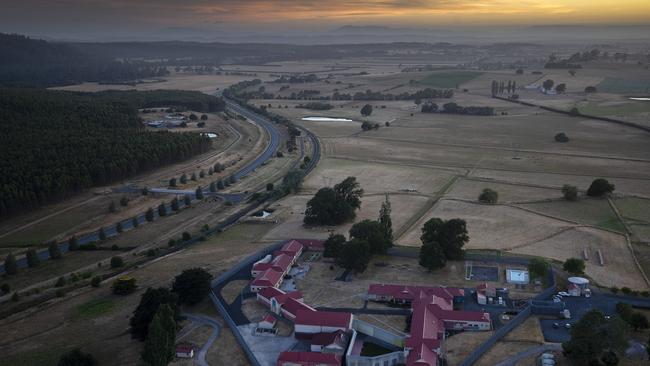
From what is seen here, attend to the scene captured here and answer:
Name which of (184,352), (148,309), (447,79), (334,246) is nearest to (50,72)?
(447,79)

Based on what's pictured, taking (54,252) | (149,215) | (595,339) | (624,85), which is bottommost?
(149,215)

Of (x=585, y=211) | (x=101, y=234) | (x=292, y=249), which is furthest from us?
(x=585, y=211)

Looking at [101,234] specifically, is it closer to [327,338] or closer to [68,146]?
[68,146]

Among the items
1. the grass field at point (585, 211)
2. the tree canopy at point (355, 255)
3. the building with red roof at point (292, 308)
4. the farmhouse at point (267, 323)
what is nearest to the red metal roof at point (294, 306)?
the building with red roof at point (292, 308)

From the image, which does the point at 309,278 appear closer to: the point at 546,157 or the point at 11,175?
the point at 11,175

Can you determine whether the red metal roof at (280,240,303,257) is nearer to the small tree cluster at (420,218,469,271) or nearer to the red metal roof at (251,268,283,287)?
the red metal roof at (251,268,283,287)

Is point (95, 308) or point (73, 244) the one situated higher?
point (73, 244)

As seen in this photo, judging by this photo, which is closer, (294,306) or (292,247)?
(294,306)
